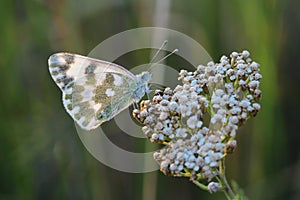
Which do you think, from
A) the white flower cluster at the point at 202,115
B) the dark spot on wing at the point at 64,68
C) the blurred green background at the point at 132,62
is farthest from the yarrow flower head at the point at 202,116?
the blurred green background at the point at 132,62

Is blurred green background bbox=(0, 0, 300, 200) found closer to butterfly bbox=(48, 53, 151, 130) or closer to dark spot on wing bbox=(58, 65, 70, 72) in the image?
butterfly bbox=(48, 53, 151, 130)

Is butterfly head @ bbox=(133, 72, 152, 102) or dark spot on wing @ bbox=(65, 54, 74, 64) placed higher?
dark spot on wing @ bbox=(65, 54, 74, 64)

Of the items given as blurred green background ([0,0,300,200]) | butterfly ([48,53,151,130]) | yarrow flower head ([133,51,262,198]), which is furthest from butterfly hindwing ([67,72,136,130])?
blurred green background ([0,0,300,200])
